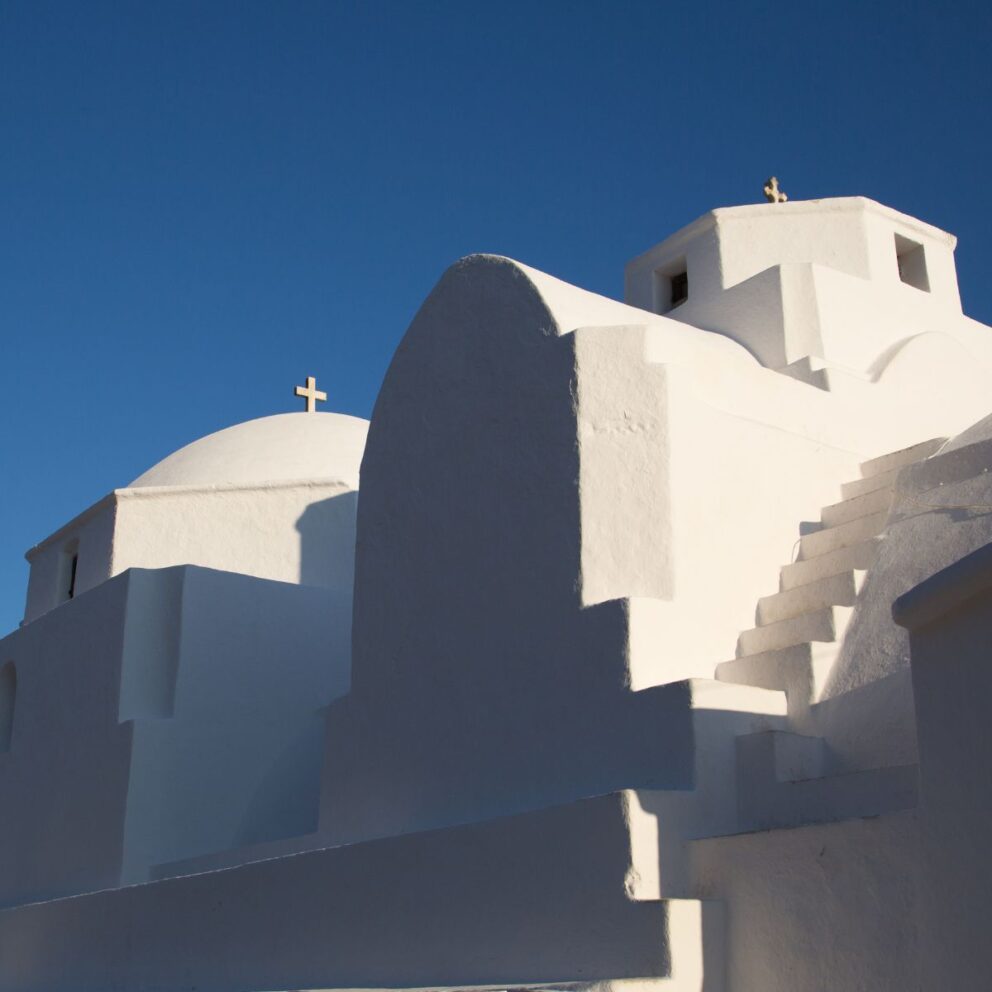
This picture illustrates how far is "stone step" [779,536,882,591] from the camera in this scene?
6309 millimetres

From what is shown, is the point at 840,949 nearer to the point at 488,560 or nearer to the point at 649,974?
the point at 649,974

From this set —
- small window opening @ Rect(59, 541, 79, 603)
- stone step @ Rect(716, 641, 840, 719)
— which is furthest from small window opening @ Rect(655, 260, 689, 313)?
small window opening @ Rect(59, 541, 79, 603)

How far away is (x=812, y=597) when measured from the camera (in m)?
6.34

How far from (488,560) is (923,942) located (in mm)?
3140

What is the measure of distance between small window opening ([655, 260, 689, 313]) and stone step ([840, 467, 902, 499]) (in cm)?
331

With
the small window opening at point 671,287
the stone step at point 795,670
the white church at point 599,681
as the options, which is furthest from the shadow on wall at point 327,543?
the stone step at point 795,670

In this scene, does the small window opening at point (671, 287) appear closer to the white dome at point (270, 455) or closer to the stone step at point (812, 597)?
the white dome at point (270, 455)

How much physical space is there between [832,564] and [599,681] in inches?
53.3

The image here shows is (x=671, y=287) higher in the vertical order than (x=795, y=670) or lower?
higher

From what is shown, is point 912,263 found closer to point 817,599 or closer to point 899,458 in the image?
point 899,458

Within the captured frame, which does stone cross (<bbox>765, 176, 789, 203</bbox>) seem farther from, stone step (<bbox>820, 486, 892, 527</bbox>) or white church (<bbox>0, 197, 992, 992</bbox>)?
stone step (<bbox>820, 486, 892, 527</bbox>)

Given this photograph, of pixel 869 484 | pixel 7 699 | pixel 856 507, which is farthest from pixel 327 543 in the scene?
pixel 856 507

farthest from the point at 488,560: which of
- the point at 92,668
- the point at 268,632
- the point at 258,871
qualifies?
the point at 92,668

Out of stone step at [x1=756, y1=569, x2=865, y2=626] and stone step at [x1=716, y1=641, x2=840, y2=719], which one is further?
stone step at [x1=756, y1=569, x2=865, y2=626]
